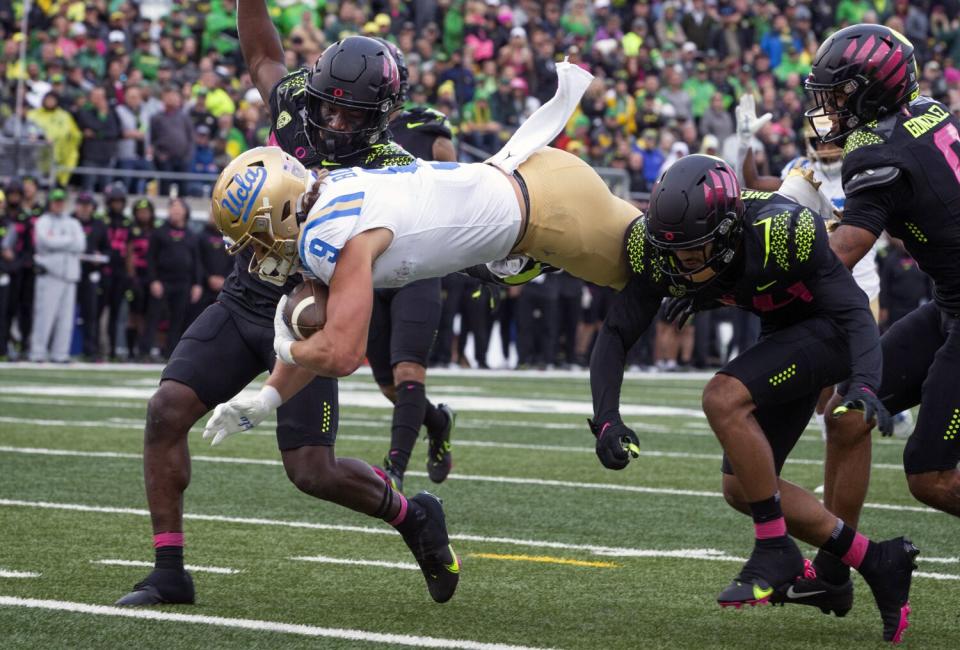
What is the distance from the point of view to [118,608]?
451 cm

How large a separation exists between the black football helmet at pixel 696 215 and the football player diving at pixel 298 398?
2.86 ft

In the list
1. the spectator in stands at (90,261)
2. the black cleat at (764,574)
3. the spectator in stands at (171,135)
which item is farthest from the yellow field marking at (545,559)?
the spectator in stands at (171,135)

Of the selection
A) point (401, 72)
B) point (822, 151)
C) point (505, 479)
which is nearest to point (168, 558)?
point (401, 72)

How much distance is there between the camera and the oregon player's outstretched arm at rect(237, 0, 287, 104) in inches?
220

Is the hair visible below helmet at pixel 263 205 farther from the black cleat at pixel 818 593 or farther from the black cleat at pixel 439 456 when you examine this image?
the black cleat at pixel 439 456

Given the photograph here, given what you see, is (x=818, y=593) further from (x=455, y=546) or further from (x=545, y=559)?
(x=455, y=546)

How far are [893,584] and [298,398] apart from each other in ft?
5.90

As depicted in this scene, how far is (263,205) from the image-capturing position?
4242 mm

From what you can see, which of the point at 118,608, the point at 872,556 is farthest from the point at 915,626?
the point at 118,608

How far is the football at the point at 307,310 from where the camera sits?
4.21 metres

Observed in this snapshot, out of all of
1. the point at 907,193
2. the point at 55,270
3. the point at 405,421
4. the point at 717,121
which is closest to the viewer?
the point at 907,193

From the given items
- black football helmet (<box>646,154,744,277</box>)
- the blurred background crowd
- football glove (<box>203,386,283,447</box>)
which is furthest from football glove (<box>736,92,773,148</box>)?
the blurred background crowd

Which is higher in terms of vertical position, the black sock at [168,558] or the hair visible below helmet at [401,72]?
the hair visible below helmet at [401,72]

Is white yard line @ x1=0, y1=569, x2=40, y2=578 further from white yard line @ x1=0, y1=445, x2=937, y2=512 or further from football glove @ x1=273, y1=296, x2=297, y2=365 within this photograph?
white yard line @ x1=0, y1=445, x2=937, y2=512
